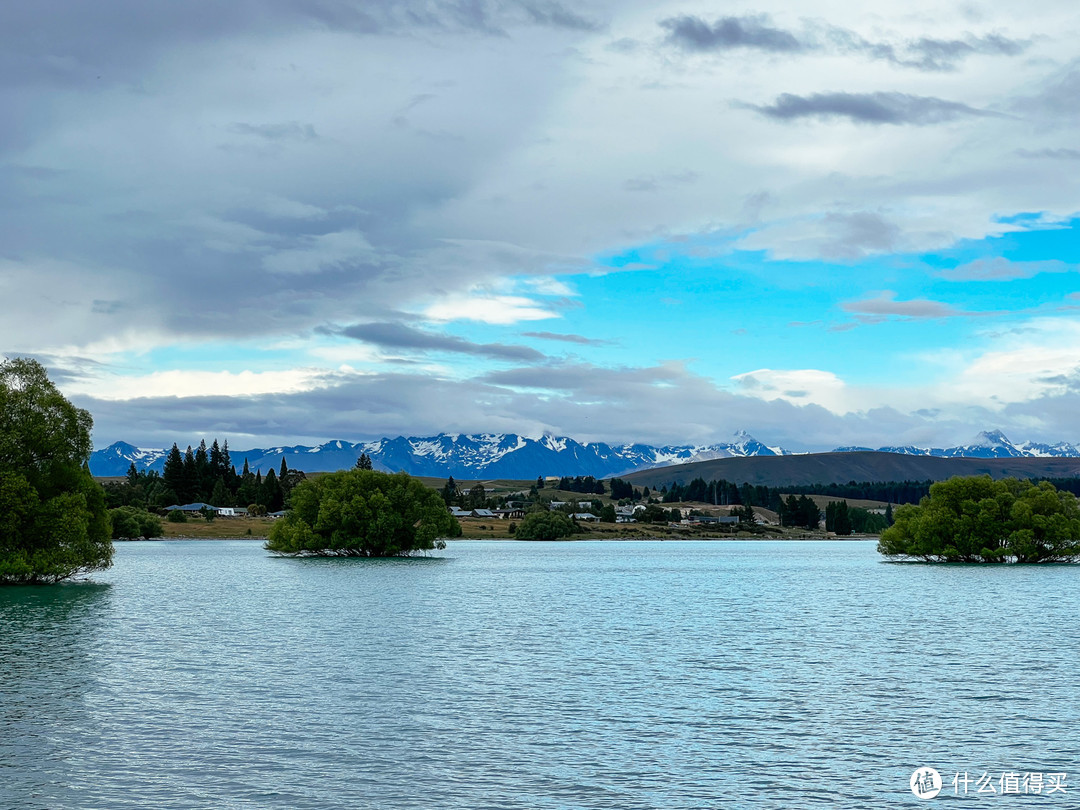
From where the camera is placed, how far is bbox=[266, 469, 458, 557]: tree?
160750 millimetres

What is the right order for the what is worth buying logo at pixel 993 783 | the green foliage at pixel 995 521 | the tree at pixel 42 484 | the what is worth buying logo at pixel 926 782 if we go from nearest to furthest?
the what is worth buying logo at pixel 926 782 < the what is worth buying logo at pixel 993 783 < the tree at pixel 42 484 < the green foliage at pixel 995 521

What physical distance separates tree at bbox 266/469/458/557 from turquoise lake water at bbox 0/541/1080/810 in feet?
230

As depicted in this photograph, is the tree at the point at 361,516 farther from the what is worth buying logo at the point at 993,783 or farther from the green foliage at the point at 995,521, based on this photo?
the what is worth buying logo at the point at 993,783

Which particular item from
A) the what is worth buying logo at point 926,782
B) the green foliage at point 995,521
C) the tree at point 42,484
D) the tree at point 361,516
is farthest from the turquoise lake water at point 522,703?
the tree at point 361,516

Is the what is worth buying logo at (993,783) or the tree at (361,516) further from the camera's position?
the tree at (361,516)

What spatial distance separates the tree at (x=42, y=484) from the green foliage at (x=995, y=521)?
115 m

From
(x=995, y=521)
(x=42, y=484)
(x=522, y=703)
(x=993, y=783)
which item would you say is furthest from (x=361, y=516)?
(x=993, y=783)

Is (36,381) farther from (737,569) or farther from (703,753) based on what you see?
(737,569)

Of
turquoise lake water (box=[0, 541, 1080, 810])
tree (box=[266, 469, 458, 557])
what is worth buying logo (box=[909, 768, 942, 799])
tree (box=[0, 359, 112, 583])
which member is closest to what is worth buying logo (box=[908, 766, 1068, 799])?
what is worth buying logo (box=[909, 768, 942, 799])

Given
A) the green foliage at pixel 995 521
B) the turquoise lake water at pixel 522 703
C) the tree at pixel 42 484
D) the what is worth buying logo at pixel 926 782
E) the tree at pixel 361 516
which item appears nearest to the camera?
the what is worth buying logo at pixel 926 782

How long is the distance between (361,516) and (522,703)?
122 meters

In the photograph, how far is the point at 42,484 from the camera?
9344cm

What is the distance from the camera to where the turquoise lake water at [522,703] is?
29578 mm

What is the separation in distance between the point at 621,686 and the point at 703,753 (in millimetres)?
13054
